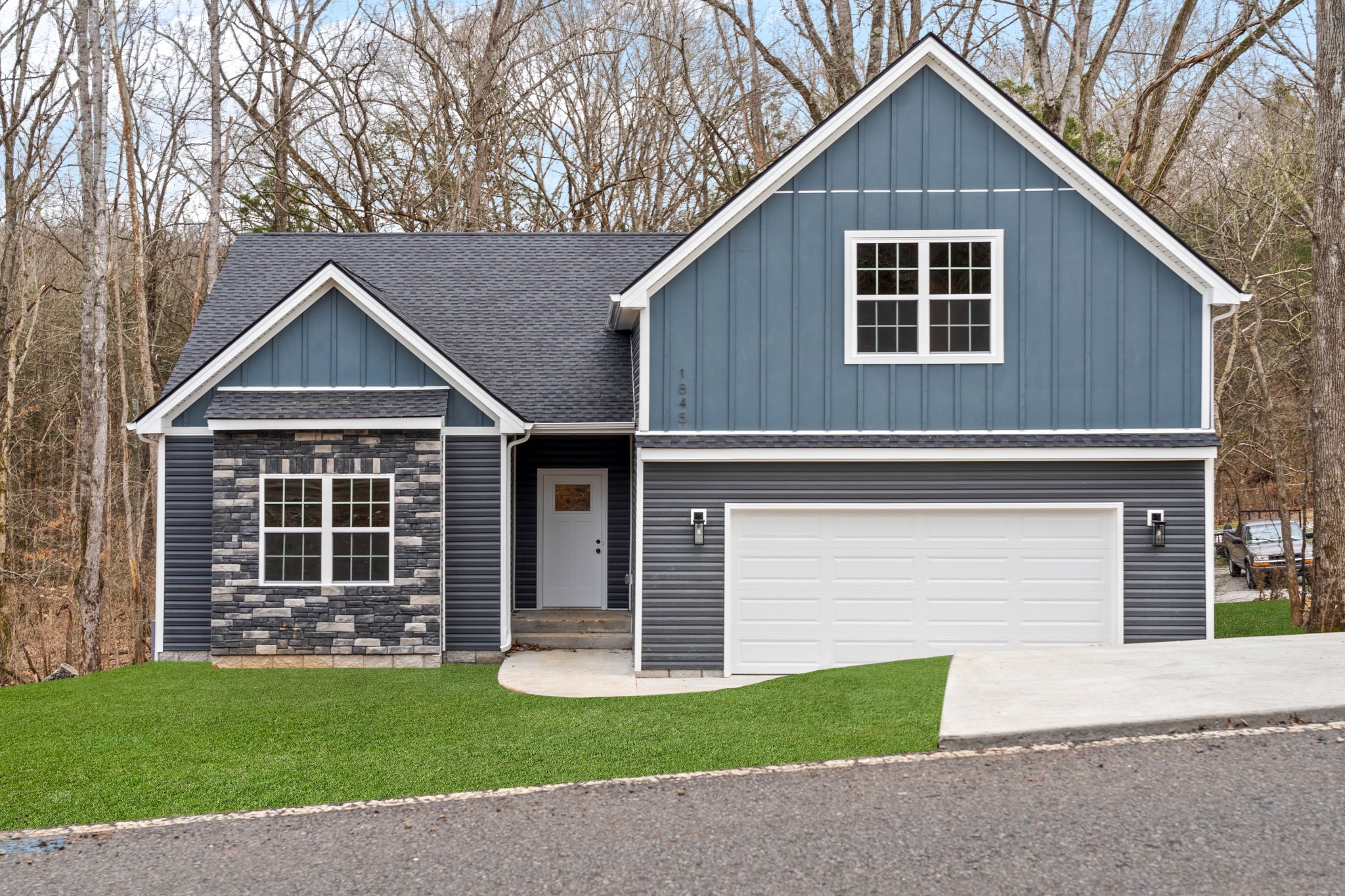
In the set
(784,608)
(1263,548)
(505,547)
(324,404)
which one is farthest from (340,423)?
(1263,548)

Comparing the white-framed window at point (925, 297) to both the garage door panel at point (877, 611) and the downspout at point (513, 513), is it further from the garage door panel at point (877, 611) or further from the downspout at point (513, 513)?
the downspout at point (513, 513)

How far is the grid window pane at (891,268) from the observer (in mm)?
11820

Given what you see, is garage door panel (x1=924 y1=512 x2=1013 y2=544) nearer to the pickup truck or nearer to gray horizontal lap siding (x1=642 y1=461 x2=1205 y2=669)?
gray horizontal lap siding (x1=642 y1=461 x2=1205 y2=669)

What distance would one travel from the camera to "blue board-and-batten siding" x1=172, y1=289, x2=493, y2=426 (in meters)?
12.9

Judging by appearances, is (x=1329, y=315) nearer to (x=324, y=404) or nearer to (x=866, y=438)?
(x=866, y=438)

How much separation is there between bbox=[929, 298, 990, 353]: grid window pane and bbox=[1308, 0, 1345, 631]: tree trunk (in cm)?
501

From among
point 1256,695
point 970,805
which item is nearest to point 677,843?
point 970,805

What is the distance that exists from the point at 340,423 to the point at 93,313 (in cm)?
657

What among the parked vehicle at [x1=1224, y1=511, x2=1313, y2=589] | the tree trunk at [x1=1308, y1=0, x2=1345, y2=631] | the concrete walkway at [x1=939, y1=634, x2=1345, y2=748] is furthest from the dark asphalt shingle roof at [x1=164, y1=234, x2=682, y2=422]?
the parked vehicle at [x1=1224, y1=511, x2=1313, y2=589]

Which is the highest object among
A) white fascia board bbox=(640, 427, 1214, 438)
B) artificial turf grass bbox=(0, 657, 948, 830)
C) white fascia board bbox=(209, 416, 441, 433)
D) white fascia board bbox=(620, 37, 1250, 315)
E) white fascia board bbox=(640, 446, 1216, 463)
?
white fascia board bbox=(620, 37, 1250, 315)

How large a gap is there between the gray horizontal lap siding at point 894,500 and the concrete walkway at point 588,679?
336 mm

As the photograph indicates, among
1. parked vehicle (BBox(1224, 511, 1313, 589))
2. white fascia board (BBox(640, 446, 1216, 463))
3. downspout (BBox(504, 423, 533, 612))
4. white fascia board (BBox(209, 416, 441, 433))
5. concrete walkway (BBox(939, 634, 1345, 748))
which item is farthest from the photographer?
parked vehicle (BBox(1224, 511, 1313, 589))

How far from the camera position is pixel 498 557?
12945 millimetres

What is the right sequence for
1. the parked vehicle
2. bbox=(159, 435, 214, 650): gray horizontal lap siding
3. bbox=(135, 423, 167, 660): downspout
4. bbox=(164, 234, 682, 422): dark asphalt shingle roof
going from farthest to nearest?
1. the parked vehicle
2. bbox=(164, 234, 682, 422): dark asphalt shingle roof
3. bbox=(159, 435, 214, 650): gray horizontal lap siding
4. bbox=(135, 423, 167, 660): downspout
